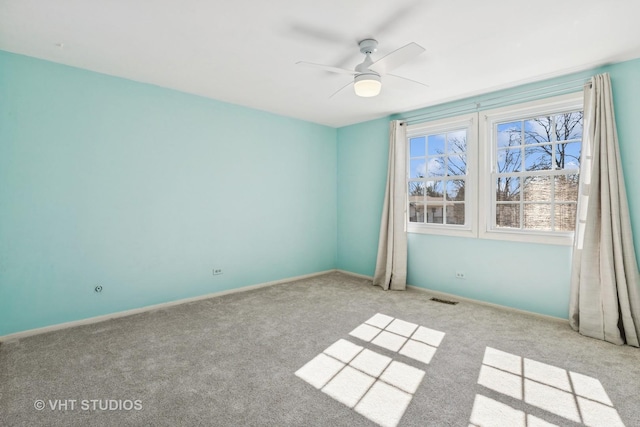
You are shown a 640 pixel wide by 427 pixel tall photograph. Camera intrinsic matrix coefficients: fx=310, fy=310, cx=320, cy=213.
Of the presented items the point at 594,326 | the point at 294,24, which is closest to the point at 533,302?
the point at 594,326

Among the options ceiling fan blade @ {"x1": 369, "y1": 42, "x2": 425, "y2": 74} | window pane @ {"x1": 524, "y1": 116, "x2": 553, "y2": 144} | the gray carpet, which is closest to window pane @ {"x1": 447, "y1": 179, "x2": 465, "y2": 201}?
window pane @ {"x1": 524, "y1": 116, "x2": 553, "y2": 144}

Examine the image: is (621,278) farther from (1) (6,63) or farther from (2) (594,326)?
(1) (6,63)

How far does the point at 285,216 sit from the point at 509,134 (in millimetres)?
3158

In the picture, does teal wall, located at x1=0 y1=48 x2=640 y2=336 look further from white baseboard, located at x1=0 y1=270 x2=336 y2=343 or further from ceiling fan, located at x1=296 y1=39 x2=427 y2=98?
ceiling fan, located at x1=296 y1=39 x2=427 y2=98

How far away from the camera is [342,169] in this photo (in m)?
5.39

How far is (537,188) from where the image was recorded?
349 centimetres

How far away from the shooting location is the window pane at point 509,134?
3598 mm

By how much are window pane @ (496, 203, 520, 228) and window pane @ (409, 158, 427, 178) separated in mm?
1091

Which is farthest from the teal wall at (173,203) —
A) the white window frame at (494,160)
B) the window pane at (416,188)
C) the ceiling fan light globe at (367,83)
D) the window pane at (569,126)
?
the ceiling fan light globe at (367,83)

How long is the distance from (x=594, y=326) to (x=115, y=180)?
4875 millimetres

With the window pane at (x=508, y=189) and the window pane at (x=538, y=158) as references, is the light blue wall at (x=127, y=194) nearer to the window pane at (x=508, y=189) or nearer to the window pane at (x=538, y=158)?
the window pane at (x=508, y=189)

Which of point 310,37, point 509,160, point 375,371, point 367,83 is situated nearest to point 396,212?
point 509,160

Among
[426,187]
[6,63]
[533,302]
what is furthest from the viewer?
[426,187]

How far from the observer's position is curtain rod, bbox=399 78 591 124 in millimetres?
3115
